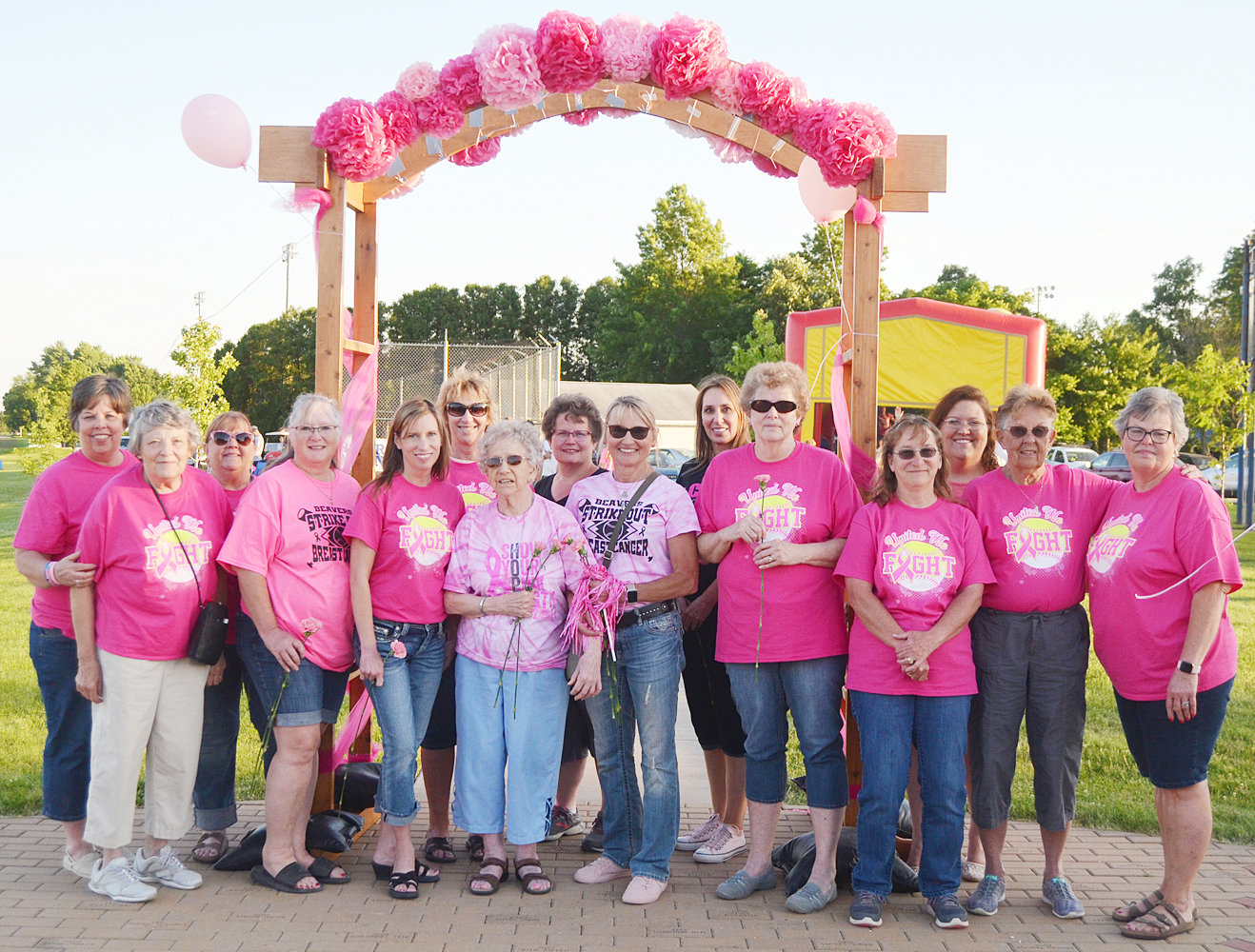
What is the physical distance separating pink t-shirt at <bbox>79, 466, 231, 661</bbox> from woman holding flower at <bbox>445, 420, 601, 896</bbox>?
1.02 meters

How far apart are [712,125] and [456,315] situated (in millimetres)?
64234

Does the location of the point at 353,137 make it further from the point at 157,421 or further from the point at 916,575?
the point at 916,575

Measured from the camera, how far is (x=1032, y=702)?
374 centimetres

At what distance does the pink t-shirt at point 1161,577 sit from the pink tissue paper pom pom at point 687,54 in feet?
8.62

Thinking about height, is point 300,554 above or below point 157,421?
below

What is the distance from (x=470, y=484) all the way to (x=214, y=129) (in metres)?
2.00

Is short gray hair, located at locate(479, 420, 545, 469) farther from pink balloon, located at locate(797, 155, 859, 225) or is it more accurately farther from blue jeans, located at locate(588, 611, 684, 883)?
pink balloon, located at locate(797, 155, 859, 225)

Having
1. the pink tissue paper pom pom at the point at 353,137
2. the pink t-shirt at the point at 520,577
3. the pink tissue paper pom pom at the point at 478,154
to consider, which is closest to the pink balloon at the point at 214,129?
the pink tissue paper pom pom at the point at 353,137

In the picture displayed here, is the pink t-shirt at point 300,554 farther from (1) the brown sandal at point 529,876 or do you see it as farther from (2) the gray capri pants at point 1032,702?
(2) the gray capri pants at point 1032,702

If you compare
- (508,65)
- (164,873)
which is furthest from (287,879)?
(508,65)

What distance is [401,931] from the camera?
3.57 metres

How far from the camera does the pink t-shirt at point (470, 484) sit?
438 centimetres

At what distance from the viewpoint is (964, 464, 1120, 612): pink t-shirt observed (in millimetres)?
3707

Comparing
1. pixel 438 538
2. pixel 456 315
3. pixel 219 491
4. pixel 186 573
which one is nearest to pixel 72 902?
pixel 186 573
